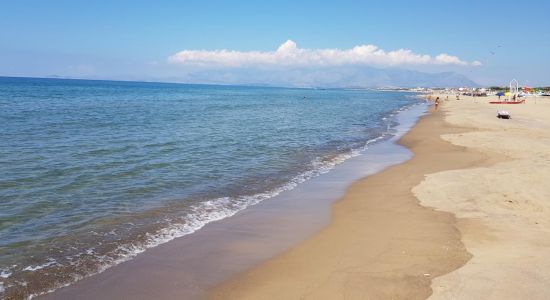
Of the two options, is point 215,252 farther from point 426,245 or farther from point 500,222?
point 500,222

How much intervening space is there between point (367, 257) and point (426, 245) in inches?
57.6

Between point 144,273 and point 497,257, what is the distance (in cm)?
650

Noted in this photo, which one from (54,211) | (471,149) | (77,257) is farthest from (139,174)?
(471,149)

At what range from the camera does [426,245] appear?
910cm

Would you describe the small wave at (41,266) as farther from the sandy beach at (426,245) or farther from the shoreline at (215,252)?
the sandy beach at (426,245)

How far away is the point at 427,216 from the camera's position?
37.0ft

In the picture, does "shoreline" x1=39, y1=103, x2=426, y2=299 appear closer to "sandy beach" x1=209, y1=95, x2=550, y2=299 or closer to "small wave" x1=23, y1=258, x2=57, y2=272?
"sandy beach" x1=209, y1=95, x2=550, y2=299

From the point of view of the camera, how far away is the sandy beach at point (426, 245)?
23.1 ft

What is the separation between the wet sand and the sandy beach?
0.02m

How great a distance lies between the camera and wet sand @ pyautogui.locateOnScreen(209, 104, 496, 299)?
7117 millimetres

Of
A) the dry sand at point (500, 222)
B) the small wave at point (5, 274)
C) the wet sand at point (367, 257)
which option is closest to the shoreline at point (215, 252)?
the wet sand at point (367, 257)

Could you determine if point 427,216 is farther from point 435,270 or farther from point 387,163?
point 387,163

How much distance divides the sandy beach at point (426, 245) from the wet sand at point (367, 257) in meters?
0.02

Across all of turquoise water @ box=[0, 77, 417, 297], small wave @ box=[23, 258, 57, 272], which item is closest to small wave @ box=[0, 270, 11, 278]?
turquoise water @ box=[0, 77, 417, 297]
